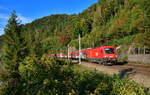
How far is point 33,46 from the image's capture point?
26281mm

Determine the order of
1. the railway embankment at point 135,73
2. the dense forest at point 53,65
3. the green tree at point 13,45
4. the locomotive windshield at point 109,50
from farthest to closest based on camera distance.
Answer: the green tree at point 13,45
the locomotive windshield at point 109,50
the railway embankment at point 135,73
the dense forest at point 53,65

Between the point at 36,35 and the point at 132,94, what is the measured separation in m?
26.8

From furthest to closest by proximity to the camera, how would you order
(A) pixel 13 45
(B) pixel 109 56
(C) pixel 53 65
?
(A) pixel 13 45, (B) pixel 109 56, (C) pixel 53 65

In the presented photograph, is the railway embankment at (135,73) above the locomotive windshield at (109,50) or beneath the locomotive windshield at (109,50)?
beneath

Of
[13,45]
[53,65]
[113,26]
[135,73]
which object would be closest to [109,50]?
[135,73]

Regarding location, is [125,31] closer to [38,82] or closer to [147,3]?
[147,3]

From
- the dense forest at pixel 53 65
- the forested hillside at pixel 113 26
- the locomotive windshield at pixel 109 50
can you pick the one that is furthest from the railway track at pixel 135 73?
the forested hillside at pixel 113 26

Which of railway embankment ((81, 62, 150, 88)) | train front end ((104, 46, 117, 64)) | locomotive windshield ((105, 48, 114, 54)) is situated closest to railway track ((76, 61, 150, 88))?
railway embankment ((81, 62, 150, 88))

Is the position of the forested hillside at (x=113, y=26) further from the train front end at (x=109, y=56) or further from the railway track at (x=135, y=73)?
the railway track at (x=135, y=73)

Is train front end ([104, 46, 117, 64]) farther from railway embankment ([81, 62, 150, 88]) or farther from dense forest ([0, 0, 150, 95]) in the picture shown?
dense forest ([0, 0, 150, 95])

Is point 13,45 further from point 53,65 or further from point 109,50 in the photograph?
point 53,65

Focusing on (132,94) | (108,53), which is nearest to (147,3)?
(108,53)

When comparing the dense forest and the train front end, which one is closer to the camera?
the dense forest

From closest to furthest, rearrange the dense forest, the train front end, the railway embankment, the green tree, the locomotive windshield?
the dense forest, the railway embankment, the train front end, the locomotive windshield, the green tree
